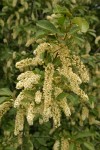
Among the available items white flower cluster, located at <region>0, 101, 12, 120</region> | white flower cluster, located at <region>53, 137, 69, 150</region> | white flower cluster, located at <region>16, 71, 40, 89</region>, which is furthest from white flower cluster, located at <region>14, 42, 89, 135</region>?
white flower cluster, located at <region>53, 137, 69, 150</region>

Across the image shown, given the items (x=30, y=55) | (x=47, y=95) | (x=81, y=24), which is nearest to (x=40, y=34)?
(x=81, y=24)

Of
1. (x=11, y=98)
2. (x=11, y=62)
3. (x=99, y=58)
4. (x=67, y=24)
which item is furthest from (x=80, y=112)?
(x=67, y=24)

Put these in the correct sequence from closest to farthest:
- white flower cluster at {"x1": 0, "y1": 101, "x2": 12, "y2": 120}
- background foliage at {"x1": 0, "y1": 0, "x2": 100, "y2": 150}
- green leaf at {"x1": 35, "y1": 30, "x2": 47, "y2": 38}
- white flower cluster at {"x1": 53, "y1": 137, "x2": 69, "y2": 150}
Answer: green leaf at {"x1": 35, "y1": 30, "x2": 47, "y2": 38}, white flower cluster at {"x1": 0, "y1": 101, "x2": 12, "y2": 120}, white flower cluster at {"x1": 53, "y1": 137, "x2": 69, "y2": 150}, background foliage at {"x1": 0, "y1": 0, "x2": 100, "y2": 150}

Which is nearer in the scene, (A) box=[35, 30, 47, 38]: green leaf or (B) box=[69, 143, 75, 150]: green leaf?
(A) box=[35, 30, 47, 38]: green leaf

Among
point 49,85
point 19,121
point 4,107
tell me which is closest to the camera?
point 49,85

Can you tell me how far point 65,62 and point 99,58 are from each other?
6.51 ft

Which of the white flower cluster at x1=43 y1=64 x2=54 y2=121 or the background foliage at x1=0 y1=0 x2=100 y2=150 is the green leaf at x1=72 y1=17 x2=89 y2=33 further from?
the white flower cluster at x1=43 y1=64 x2=54 y2=121

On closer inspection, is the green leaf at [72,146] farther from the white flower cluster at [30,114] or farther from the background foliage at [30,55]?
the white flower cluster at [30,114]

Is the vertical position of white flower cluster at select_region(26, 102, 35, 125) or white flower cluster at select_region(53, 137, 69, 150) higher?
white flower cluster at select_region(26, 102, 35, 125)

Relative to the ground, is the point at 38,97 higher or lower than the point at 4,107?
higher

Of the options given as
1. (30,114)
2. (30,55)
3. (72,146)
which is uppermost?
(30,114)

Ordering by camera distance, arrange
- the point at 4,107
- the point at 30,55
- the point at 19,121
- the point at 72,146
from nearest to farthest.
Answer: the point at 19,121
the point at 4,107
the point at 72,146
the point at 30,55

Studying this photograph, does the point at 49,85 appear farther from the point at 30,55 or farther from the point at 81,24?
the point at 30,55

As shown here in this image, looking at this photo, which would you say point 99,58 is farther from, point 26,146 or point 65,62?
point 65,62
